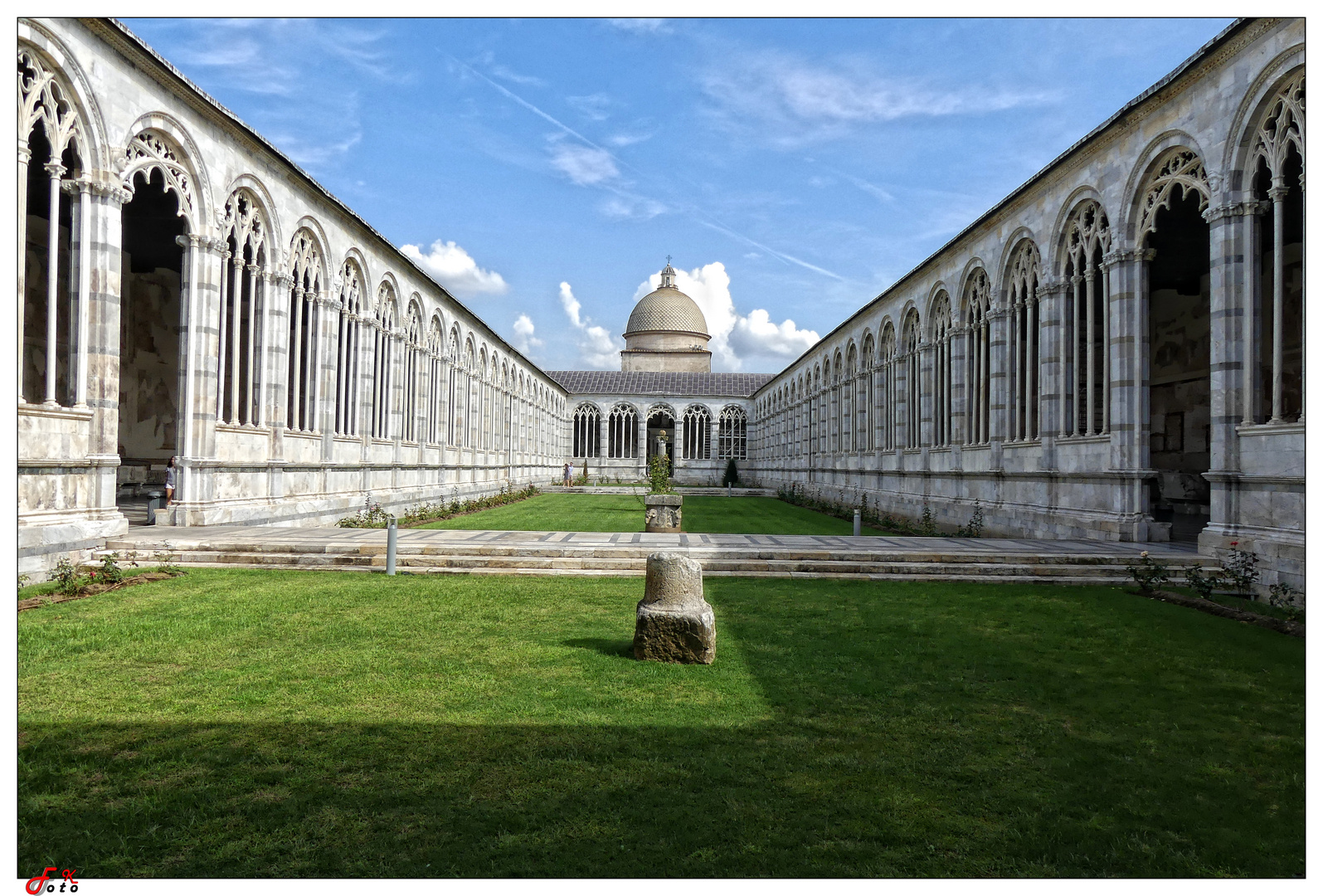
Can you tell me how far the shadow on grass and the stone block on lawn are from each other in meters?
0.21

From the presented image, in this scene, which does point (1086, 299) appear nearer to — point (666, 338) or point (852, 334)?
point (852, 334)

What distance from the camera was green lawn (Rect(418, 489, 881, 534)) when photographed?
1944 centimetres

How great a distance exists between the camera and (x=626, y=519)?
22.4 m

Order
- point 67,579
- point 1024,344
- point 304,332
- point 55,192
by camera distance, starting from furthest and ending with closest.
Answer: point 304,332 < point 1024,344 < point 55,192 < point 67,579

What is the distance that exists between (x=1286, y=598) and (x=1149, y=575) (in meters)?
1.50

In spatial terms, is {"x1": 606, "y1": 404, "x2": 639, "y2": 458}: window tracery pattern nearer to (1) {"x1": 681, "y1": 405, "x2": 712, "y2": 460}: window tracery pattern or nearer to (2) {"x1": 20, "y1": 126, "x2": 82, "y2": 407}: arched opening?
(1) {"x1": 681, "y1": 405, "x2": 712, "y2": 460}: window tracery pattern

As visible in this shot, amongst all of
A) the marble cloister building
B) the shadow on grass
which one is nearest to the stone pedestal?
the marble cloister building

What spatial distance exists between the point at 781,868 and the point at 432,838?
1653 millimetres

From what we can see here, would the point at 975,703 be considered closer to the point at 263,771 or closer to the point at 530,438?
the point at 263,771

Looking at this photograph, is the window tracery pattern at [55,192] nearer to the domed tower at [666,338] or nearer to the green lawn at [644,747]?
the green lawn at [644,747]

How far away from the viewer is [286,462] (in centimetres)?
1736

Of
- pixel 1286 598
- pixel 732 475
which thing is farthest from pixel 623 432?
pixel 1286 598

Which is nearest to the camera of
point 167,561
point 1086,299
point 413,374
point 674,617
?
point 674,617

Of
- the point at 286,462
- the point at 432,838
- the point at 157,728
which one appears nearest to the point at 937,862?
the point at 432,838
